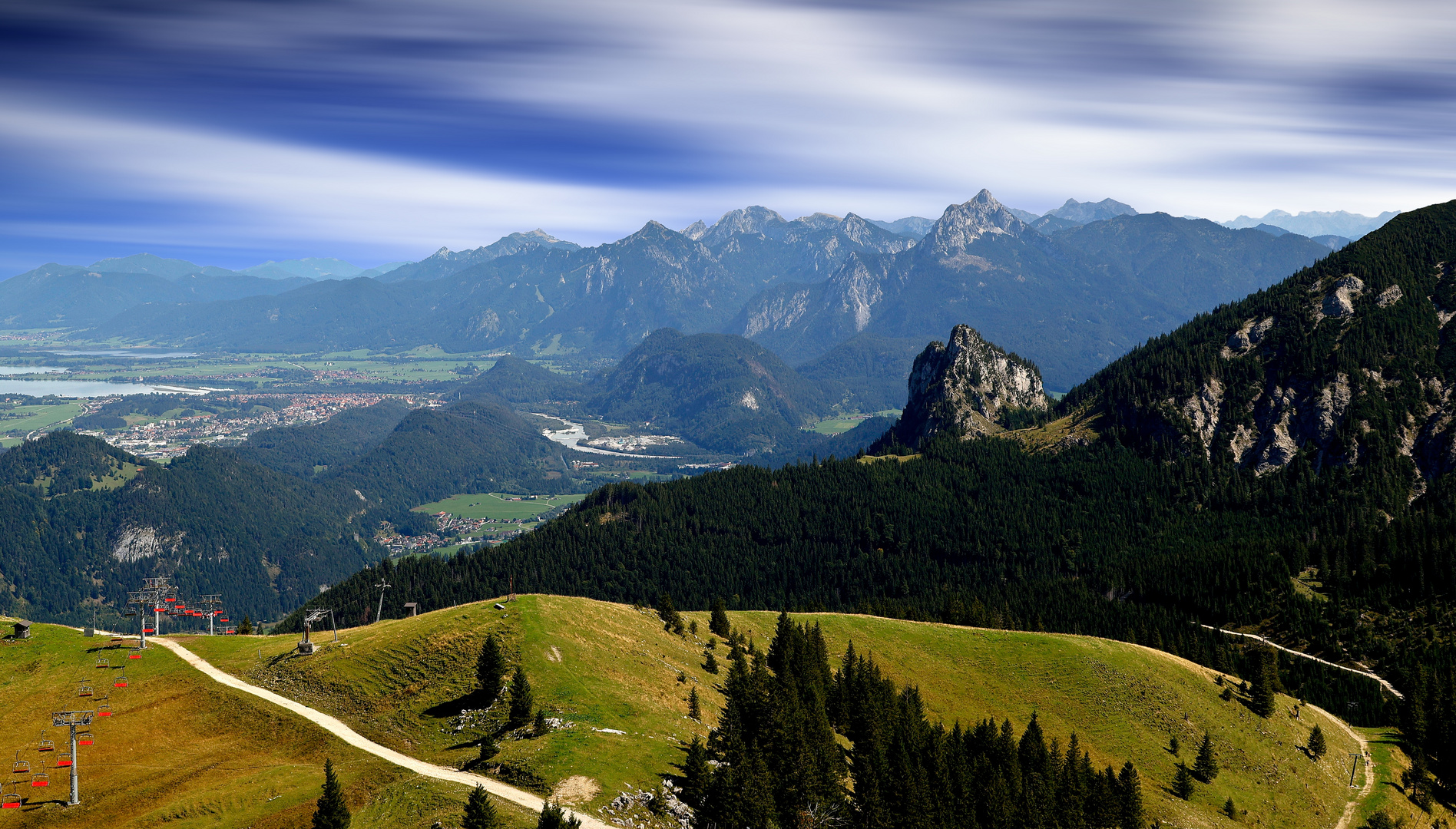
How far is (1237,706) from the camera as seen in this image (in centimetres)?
14175

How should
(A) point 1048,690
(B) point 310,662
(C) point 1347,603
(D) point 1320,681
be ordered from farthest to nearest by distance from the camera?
1. (C) point 1347,603
2. (D) point 1320,681
3. (A) point 1048,690
4. (B) point 310,662

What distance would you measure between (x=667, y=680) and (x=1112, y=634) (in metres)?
133

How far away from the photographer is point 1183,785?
11750cm

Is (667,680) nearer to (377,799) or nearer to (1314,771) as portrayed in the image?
(377,799)

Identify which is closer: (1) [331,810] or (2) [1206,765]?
(1) [331,810]

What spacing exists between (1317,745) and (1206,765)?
2721 cm

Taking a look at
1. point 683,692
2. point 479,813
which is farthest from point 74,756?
point 683,692

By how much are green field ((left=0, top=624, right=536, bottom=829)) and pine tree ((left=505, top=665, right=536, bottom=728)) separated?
36.5 feet

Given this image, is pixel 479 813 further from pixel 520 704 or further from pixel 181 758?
pixel 181 758

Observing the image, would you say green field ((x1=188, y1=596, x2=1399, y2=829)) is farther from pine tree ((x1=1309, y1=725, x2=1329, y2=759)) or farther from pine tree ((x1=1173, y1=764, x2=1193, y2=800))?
pine tree ((x1=1173, y1=764, x2=1193, y2=800))

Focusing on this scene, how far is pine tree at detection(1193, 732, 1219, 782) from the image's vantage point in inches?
4838

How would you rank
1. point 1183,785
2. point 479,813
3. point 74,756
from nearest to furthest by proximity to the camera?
point 479,813 < point 74,756 < point 1183,785

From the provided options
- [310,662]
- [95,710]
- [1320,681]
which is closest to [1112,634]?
[1320,681]

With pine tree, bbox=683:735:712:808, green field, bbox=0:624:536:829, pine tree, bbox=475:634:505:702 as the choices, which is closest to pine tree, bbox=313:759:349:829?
green field, bbox=0:624:536:829
